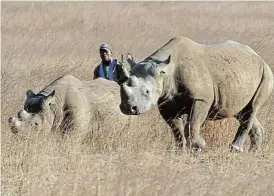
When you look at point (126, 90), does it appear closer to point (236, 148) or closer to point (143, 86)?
point (143, 86)

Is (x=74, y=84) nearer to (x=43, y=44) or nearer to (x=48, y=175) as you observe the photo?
(x=48, y=175)

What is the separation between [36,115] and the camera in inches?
336

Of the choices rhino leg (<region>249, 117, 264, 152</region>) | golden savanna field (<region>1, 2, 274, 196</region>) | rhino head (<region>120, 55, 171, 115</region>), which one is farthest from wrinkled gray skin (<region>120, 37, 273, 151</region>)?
golden savanna field (<region>1, 2, 274, 196</region>)

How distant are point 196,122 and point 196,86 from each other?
14.3 inches

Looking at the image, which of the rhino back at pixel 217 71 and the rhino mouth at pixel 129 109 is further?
the rhino back at pixel 217 71

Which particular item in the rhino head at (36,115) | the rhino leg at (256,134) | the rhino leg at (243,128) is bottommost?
the rhino leg at (256,134)

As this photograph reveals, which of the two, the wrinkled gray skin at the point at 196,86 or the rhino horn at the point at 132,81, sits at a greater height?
the rhino horn at the point at 132,81

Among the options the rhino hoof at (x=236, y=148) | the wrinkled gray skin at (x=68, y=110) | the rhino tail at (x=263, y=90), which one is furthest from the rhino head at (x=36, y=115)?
the rhino tail at (x=263, y=90)

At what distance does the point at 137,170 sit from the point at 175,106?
6.42 ft

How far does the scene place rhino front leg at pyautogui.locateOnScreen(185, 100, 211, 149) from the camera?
7598 mm

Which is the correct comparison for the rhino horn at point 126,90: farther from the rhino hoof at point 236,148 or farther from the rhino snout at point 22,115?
the rhino snout at point 22,115

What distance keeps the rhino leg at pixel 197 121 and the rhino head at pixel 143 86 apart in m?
0.43

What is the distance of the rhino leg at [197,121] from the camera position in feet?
24.9

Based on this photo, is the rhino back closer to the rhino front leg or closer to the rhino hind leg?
the rhino front leg
